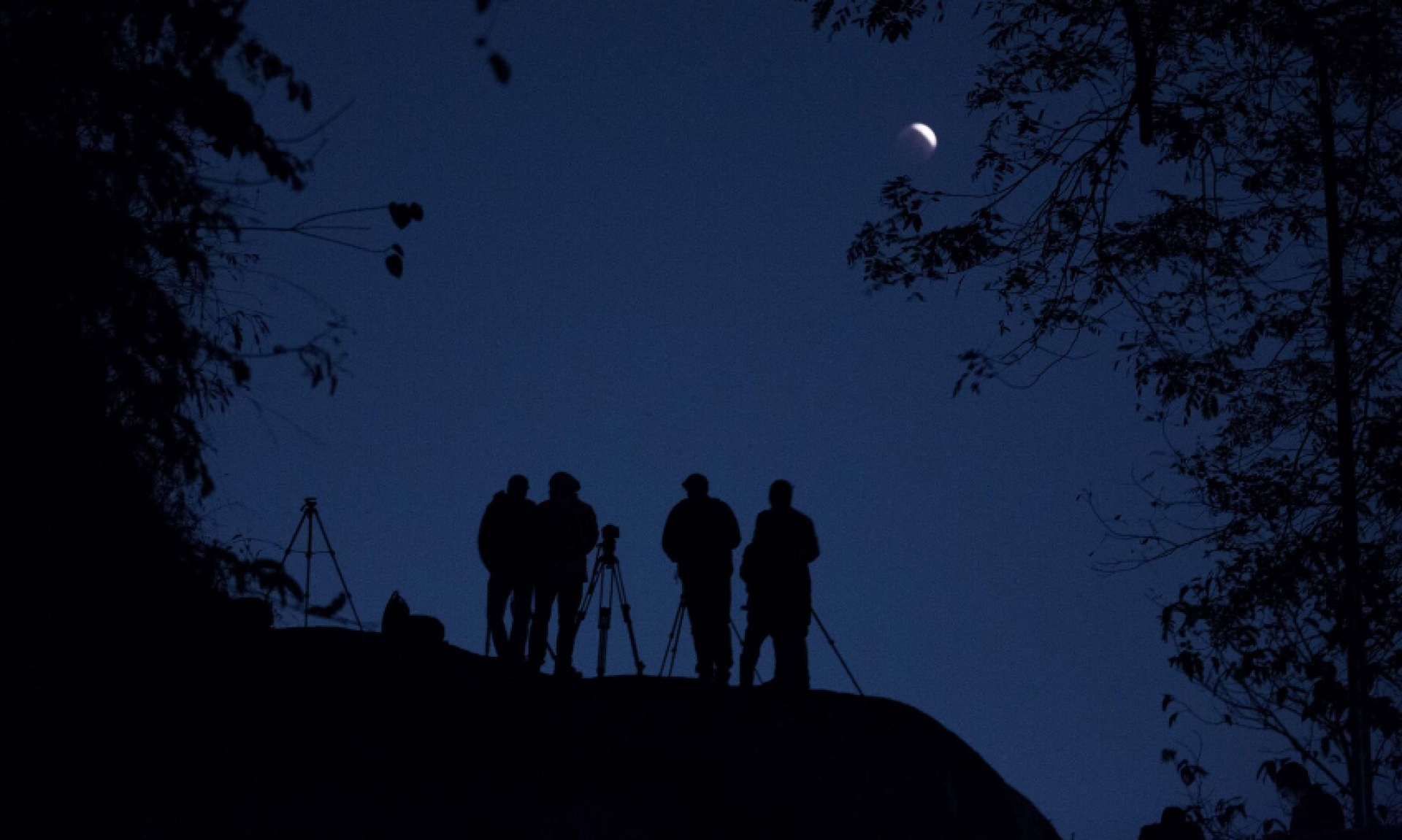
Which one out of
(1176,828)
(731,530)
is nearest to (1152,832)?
(1176,828)

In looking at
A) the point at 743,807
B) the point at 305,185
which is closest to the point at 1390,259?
the point at 743,807

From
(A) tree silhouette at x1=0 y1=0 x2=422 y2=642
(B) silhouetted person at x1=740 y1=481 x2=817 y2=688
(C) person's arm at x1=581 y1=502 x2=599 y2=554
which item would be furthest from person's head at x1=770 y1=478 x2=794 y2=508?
(A) tree silhouette at x1=0 y1=0 x2=422 y2=642

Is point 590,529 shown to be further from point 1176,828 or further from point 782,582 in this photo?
point 1176,828

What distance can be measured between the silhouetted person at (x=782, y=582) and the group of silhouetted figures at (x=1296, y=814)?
320 cm

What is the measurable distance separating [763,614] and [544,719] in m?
2.05

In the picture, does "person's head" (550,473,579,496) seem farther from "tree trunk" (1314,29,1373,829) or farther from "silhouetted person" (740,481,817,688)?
"tree trunk" (1314,29,1373,829)

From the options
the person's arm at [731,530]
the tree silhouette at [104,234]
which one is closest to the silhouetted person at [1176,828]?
the person's arm at [731,530]

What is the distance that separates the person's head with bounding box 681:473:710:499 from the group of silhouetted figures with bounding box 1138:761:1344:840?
185 inches

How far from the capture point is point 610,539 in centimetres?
1248

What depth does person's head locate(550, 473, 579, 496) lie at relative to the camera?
10422 mm

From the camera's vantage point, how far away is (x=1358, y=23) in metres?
7.37

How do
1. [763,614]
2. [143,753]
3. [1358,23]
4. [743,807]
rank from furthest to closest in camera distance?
1. [763,614]
2. [743,807]
3. [1358,23]
4. [143,753]

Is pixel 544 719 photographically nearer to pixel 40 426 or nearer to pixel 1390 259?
pixel 40 426

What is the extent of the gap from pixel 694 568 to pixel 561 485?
55.3 inches
